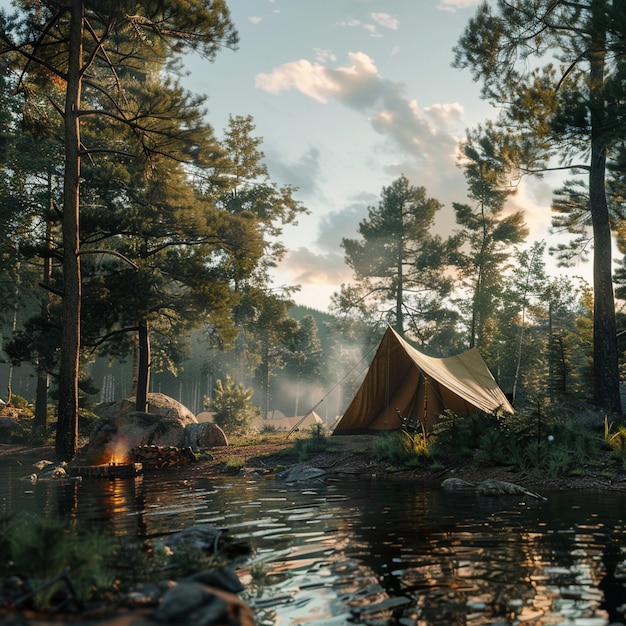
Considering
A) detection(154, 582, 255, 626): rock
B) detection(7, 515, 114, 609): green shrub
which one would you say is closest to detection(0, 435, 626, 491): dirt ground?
detection(154, 582, 255, 626): rock

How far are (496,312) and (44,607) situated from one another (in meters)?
38.1

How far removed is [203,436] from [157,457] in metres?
4.20

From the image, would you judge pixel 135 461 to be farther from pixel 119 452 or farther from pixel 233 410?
pixel 233 410

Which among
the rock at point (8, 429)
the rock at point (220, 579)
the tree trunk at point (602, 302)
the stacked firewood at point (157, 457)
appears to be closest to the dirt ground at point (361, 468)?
the stacked firewood at point (157, 457)

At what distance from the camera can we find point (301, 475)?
1313 centimetres

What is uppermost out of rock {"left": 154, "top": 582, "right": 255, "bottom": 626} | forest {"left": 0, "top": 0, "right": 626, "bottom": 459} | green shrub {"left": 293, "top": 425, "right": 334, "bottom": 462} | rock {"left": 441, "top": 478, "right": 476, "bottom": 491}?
forest {"left": 0, "top": 0, "right": 626, "bottom": 459}

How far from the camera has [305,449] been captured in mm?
16500

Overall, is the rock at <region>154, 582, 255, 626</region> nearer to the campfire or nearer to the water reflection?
the water reflection

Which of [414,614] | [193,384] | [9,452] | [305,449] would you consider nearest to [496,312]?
[305,449]

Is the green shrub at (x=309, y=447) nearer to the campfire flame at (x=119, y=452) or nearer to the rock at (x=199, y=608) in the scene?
the campfire flame at (x=119, y=452)

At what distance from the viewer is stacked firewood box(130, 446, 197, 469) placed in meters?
16.0

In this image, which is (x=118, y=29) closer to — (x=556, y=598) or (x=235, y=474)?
(x=235, y=474)

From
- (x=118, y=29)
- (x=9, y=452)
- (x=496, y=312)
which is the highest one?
(x=118, y=29)

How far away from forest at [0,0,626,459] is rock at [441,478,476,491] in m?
3.26
